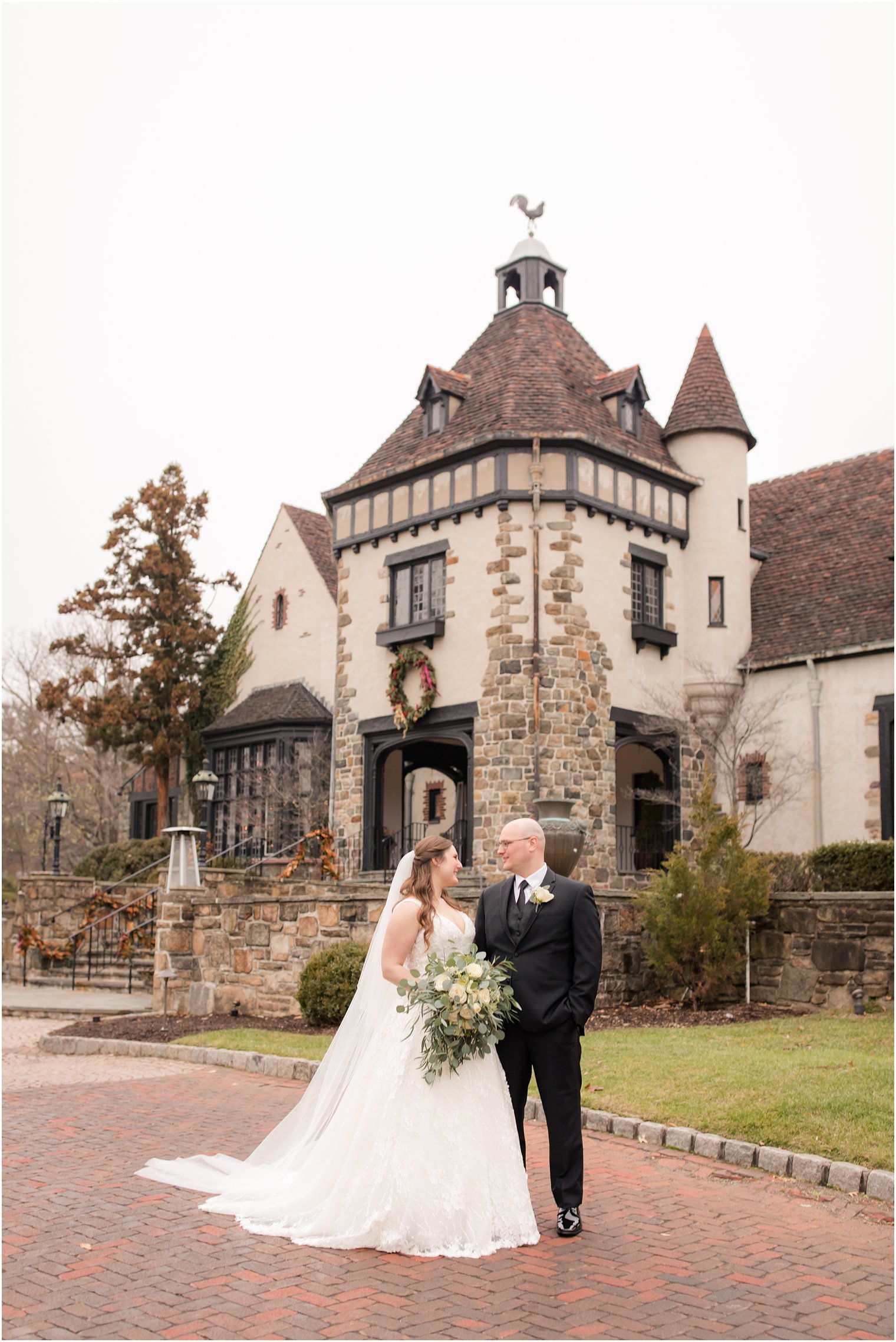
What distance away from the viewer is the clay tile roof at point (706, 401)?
23750 millimetres

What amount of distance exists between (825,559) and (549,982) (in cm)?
1978

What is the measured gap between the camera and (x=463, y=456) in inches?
868

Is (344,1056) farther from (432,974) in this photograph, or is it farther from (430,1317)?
(430,1317)

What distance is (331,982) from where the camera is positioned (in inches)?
508

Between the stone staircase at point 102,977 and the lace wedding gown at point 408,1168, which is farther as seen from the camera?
the stone staircase at point 102,977

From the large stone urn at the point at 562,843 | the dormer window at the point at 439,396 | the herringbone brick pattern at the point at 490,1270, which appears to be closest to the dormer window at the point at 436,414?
the dormer window at the point at 439,396

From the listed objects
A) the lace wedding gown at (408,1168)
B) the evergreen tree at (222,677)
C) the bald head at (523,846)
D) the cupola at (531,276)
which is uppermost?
the cupola at (531,276)

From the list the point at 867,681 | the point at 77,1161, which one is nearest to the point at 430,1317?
the point at 77,1161

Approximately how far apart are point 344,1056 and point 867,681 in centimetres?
1684

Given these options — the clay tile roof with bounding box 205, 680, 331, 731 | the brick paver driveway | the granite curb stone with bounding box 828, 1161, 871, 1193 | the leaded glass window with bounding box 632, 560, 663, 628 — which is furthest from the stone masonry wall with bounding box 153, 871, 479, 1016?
the clay tile roof with bounding box 205, 680, 331, 731

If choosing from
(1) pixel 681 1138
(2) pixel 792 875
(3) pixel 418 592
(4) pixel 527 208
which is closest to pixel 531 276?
(4) pixel 527 208

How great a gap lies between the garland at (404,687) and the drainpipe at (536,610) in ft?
7.51

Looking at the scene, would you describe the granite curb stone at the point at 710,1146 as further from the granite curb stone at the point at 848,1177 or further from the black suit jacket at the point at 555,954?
the black suit jacket at the point at 555,954

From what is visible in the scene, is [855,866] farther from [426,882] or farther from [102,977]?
[102,977]
